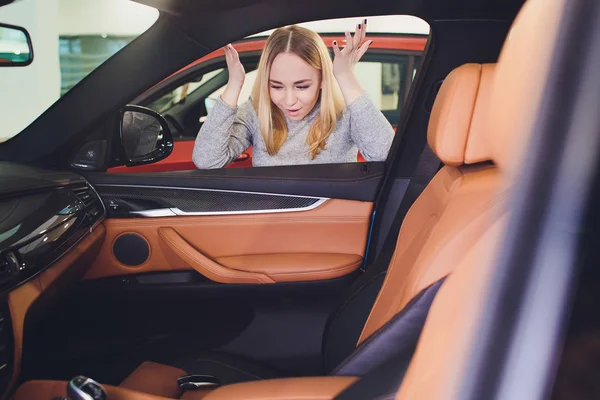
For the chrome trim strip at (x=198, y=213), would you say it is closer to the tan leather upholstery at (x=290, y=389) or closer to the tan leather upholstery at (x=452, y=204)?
the tan leather upholstery at (x=452, y=204)

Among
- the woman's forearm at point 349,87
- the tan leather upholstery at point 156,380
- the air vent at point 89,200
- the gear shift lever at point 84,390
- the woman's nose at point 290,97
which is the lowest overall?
the tan leather upholstery at point 156,380

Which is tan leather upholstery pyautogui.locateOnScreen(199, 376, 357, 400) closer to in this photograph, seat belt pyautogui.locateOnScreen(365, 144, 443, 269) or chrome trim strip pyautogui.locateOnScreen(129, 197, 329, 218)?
seat belt pyautogui.locateOnScreen(365, 144, 443, 269)

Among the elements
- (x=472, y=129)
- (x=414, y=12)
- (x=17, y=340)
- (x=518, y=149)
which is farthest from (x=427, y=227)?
(x=17, y=340)

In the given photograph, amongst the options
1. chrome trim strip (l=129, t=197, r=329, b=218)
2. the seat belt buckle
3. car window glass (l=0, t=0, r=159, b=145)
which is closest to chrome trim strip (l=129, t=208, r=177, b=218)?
chrome trim strip (l=129, t=197, r=329, b=218)

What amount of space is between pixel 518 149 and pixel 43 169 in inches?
58.9

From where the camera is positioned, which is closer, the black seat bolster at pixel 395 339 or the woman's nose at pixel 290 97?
the black seat bolster at pixel 395 339

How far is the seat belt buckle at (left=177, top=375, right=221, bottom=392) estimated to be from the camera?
1.46m

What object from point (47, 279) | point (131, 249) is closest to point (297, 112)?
point (131, 249)

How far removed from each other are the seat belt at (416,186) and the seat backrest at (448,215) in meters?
0.53

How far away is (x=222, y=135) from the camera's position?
217cm

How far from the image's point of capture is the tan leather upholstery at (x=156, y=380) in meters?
1.47

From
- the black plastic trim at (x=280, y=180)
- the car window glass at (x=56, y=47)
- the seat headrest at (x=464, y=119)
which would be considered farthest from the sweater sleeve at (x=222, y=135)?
the car window glass at (x=56, y=47)

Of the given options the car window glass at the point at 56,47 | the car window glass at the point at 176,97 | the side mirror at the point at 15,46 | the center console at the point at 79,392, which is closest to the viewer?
the center console at the point at 79,392

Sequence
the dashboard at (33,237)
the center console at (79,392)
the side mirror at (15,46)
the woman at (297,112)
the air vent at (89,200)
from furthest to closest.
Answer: the woman at (297,112)
the air vent at (89,200)
the side mirror at (15,46)
the dashboard at (33,237)
the center console at (79,392)
